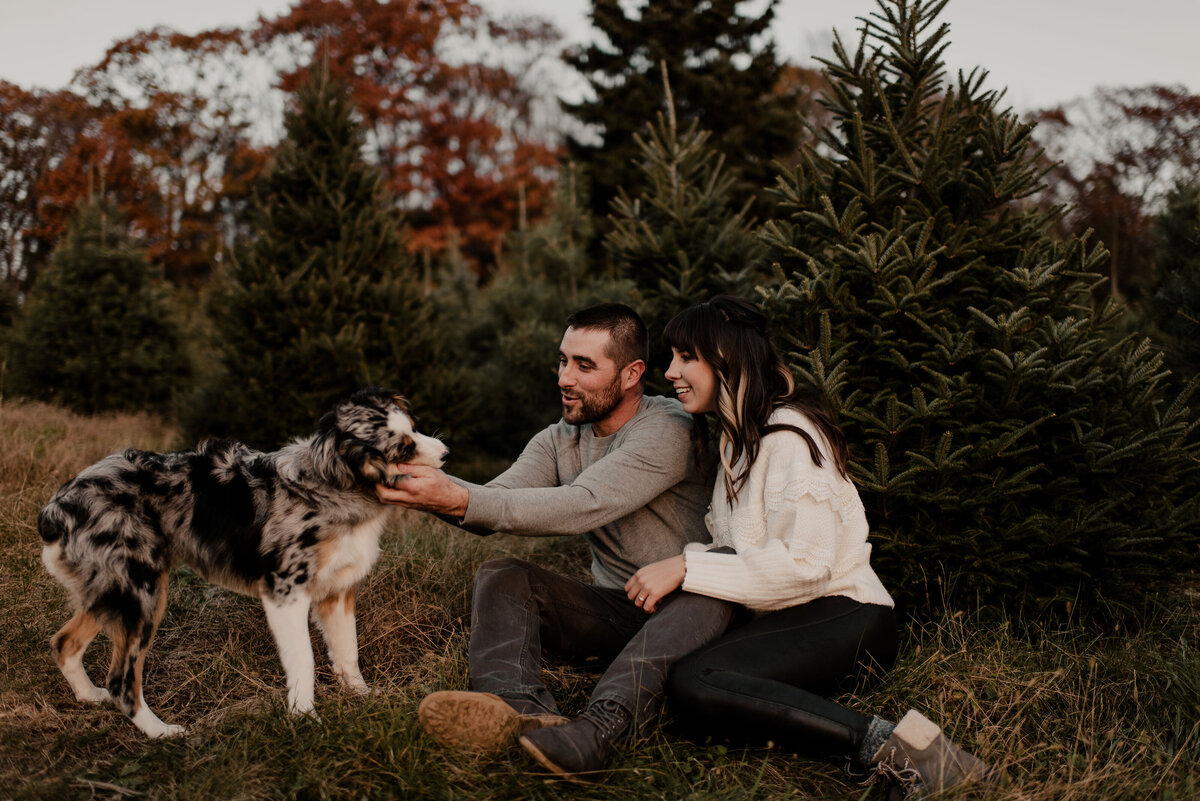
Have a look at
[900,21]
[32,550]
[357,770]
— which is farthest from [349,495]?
[900,21]

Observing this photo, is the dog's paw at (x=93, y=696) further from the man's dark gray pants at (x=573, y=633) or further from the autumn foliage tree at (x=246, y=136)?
the autumn foliage tree at (x=246, y=136)

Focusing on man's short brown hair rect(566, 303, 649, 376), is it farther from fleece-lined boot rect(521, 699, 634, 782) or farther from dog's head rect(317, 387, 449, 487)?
fleece-lined boot rect(521, 699, 634, 782)

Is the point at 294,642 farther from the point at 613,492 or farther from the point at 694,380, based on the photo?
the point at 694,380

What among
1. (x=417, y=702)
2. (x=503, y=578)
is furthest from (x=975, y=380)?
(x=417, y=702)

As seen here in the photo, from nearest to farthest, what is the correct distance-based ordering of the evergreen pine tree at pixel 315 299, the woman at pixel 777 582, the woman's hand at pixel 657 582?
the woman at pixel 777 582 → the woman's hand at pixel 657 582 → the evergreen pine tree at pixel 315 299

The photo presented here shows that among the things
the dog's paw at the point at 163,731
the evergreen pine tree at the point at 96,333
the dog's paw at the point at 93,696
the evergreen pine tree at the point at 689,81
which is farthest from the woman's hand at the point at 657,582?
the evergreen pine tree at the point at 689,81

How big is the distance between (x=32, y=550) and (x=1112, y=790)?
596cm

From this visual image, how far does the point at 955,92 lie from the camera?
15.0ft

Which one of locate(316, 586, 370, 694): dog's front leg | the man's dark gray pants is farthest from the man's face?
locate(316, 586, 370, 694): dog's front leg

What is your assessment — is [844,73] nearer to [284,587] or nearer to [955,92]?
[955,92]

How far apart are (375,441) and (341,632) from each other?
39.5 inches

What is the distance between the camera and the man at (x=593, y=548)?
9.11ft

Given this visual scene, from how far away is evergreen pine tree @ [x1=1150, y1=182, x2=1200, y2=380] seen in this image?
19.2ft

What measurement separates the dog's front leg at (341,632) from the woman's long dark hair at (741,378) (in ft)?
6.16
